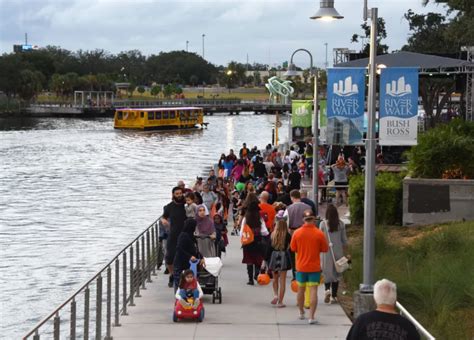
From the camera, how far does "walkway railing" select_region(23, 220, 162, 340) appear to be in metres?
11.7

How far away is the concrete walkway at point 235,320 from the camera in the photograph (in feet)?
42.3

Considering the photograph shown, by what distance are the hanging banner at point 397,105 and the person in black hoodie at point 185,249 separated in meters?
3.37

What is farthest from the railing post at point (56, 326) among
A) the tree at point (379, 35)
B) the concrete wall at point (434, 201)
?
the tree at point (379, 35)

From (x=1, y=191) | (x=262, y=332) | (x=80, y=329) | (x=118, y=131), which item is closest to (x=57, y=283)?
(x=80, y=329)

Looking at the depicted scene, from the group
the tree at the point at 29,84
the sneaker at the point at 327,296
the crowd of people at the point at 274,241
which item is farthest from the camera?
the tree at the point at 29,84

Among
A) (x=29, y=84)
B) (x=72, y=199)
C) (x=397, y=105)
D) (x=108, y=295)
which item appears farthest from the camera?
(x=29, y=84)

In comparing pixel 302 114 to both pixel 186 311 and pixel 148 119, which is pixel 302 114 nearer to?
pixel 186 311

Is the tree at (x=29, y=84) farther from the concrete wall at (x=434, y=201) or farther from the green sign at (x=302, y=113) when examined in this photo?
the concrete wall at (x=434, y=201)

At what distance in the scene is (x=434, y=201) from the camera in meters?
23.8

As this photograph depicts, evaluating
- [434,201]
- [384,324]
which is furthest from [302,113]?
[384,324]

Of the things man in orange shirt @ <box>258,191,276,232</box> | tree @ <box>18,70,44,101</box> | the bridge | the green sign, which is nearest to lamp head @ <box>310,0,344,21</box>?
man in orange shirt @ <box>258,191,276,232</box>

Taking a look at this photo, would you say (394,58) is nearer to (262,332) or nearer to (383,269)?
(383,269)

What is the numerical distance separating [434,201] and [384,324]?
1642cm

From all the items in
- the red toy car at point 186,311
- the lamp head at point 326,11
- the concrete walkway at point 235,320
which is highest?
the lamp head at point 326,11
